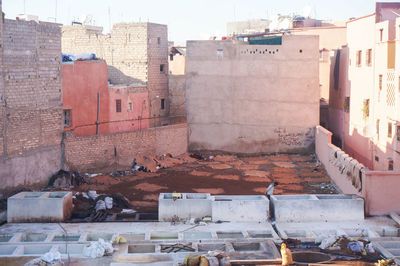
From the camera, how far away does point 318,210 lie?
1630 cm

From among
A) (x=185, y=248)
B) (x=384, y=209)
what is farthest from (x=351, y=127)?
(x=185, y=248)

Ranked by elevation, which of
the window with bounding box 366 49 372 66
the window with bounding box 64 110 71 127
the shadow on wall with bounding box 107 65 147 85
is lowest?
the window with bounding box 64 110 71 127

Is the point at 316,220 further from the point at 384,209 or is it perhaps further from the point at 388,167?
the point at 388,167

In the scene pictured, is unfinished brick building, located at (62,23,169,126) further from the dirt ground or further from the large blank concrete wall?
the dirt ground

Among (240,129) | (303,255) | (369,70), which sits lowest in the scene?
(303,255)

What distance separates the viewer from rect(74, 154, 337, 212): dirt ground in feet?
71.9

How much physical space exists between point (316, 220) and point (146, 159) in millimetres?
11798

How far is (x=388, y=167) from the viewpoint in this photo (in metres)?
21.8

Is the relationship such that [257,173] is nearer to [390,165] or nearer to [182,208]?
[390,165]

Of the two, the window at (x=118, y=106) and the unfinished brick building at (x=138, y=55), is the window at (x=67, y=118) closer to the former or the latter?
the window at (x=118, y=106)

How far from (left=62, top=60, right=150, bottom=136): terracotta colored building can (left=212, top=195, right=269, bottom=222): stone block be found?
1027 centimetres

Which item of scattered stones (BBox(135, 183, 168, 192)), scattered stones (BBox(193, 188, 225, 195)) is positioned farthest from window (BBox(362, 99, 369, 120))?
scattered stones (BBox(135, 183, 168, 192))

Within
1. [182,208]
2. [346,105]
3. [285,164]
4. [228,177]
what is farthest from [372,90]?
[182,208]

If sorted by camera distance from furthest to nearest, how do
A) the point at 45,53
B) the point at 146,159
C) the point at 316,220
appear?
the point at 146,159, the point at 45,53, the point at 316,220
